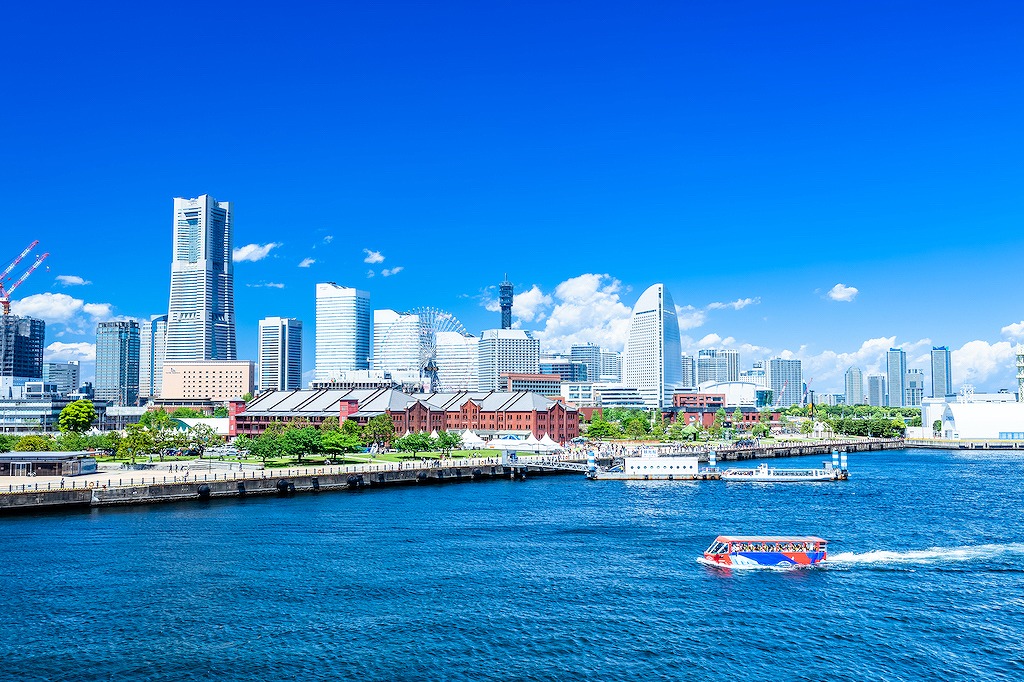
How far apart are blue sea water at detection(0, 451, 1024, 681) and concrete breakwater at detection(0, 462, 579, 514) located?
4213 millimetres

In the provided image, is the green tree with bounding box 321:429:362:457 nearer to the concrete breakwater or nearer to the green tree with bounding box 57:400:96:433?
the concrete breakwater

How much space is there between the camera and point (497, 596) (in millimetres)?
56188

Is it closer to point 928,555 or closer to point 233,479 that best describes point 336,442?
point 233,479

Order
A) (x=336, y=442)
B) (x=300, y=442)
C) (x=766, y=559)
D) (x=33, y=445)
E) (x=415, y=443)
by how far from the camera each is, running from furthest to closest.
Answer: (x=415, y=443) < (x=336, y=442) < (x=300, y=442) < (x=33, y=445) < (x=766, y=559)

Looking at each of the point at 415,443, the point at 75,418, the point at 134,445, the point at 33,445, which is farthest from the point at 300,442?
the point at 75,418

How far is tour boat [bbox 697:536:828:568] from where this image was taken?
2584 inches

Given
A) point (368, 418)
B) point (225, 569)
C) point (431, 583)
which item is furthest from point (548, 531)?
point (368, 418)

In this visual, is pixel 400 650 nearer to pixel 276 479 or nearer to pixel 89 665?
pixel 89 665

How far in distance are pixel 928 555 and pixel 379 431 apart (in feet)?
367

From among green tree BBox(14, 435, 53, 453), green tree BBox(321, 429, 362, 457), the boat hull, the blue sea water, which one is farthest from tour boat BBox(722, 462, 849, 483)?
green tree BBox(14, 435, 53, 453)

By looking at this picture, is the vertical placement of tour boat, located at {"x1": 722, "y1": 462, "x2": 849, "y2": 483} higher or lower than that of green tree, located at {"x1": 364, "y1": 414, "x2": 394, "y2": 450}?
lower

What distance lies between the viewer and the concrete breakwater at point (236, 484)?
91688 millimetres

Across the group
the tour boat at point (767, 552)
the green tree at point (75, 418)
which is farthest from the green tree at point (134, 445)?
the tour boat at point (767, 552)

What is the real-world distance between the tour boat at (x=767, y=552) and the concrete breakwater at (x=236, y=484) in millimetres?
59946
